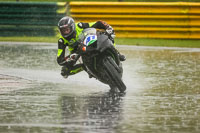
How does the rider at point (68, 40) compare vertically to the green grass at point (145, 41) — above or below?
below

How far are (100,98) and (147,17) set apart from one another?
12.3 meters

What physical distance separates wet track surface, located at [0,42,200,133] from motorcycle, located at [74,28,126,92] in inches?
10.0

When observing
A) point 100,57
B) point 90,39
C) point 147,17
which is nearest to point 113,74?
point 100,57

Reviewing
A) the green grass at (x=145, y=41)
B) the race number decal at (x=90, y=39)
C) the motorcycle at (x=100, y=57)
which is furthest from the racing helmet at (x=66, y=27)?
the green grass at (x=145, y=41)

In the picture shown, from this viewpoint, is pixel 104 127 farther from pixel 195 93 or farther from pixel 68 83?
pixel 68 83

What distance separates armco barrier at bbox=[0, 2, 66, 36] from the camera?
2405 cm

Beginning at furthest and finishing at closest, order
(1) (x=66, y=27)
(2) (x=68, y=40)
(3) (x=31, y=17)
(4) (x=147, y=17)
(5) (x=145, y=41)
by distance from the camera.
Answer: (3) (x=31, y=17) → (5) (x=145, y=41) → (4) (x=147, y=17) → (2) (x=68, y=40) → (1) (x=66, y=27)

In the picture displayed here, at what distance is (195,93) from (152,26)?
37.6 feet

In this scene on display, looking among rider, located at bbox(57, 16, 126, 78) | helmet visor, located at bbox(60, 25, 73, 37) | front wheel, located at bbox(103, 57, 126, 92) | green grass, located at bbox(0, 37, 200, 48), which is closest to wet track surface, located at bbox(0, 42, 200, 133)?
front wheel, located at bbox(103, 57, 126, 92)

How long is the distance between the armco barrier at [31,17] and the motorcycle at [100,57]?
474 inches

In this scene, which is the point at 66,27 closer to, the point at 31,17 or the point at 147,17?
the point at 147,17

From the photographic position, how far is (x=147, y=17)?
22984 mm

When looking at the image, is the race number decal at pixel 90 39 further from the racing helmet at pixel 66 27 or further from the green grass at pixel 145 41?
the green grass at pixel 145 41

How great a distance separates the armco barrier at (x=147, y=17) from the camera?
22.6m
